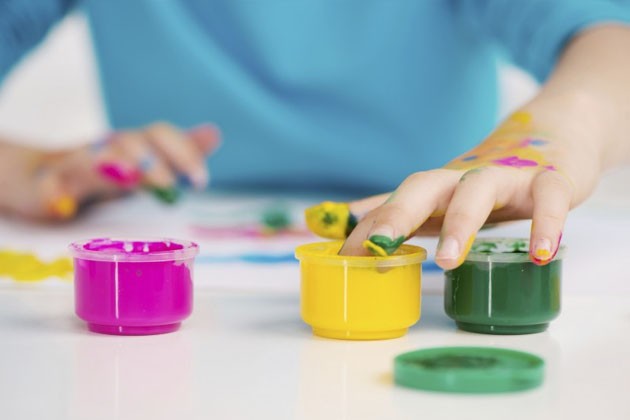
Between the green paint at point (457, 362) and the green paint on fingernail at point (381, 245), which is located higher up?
the green paint on fingernail at point (381, 245)

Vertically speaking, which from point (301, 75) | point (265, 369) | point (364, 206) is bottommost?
point (265, 369)

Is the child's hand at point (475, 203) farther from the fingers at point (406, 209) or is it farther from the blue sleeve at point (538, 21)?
the blue sleeve at point (538, 21)

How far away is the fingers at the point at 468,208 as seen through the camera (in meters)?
0.62

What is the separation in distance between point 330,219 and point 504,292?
0.48 ft

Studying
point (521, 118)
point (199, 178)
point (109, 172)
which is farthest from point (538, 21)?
point (109, 172)

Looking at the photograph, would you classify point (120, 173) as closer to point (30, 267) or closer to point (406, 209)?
point (30, 267)

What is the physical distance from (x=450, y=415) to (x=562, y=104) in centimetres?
49

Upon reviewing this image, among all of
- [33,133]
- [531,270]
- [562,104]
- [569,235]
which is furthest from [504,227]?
[33,133]

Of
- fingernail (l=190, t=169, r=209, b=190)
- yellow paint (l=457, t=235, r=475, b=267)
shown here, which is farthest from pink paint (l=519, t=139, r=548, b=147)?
fingernail (l=190, t=169, r=209, b=190)

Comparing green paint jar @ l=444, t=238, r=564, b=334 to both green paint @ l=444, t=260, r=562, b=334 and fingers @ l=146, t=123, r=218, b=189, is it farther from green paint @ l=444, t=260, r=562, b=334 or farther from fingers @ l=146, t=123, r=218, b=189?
fingers @ l=146, t=123, r=218, b=189

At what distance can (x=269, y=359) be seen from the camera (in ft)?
2.03

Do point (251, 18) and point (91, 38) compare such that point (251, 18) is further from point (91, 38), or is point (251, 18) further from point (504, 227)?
point (504, 227)

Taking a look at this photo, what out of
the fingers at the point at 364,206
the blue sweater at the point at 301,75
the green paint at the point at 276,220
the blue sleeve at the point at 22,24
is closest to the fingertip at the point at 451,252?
the fingers at the point at 364,206

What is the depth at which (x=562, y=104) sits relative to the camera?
90 cm
